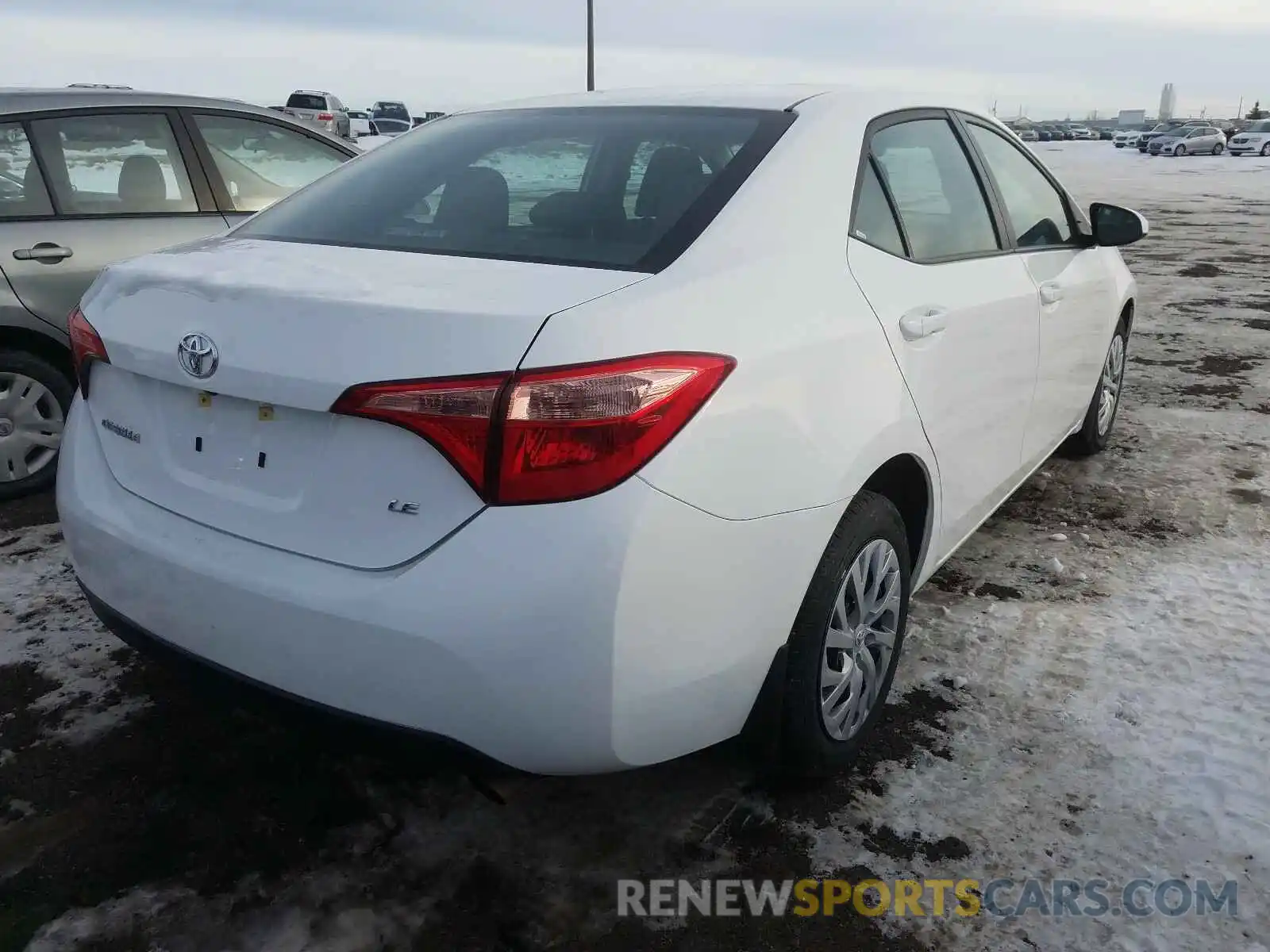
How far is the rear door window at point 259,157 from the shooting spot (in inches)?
189

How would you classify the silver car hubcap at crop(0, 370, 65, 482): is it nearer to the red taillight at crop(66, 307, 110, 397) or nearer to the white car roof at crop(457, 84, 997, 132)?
the red taillight at crop(66, 307, 110, 397)

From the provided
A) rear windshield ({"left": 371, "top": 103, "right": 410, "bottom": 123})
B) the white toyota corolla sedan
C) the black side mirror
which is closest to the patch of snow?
the white toyota corolla sedan

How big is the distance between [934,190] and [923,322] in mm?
672

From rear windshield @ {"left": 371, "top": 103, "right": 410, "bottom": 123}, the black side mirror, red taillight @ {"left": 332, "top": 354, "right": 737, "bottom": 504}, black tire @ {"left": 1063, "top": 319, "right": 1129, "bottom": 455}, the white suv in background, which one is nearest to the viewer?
red taillight @ {"left": 332, "top": 354, "right": 737, "bottom": 504}

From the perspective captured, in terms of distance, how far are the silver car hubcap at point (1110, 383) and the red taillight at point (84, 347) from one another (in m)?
3.98

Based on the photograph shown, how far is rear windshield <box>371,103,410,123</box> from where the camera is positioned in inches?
1783

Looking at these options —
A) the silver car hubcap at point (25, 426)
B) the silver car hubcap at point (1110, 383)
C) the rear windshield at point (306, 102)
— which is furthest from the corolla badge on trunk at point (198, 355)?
the rear windshield at point (306, 102)

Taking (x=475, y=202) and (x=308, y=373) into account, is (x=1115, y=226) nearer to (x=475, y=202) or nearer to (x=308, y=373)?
(x=475, y=202)

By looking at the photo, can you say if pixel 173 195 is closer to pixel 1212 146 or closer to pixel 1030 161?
pixel 1030 161

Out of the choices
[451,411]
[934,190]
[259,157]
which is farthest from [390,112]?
[451,411]

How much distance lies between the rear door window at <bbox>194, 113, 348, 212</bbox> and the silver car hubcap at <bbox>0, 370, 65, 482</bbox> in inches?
45.0

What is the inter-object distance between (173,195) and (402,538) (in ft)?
11.7

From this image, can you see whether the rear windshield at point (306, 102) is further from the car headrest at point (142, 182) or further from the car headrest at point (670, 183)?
the car headrest at point (670, 183)

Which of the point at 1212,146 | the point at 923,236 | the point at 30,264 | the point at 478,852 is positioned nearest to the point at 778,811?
the point at 478,852
